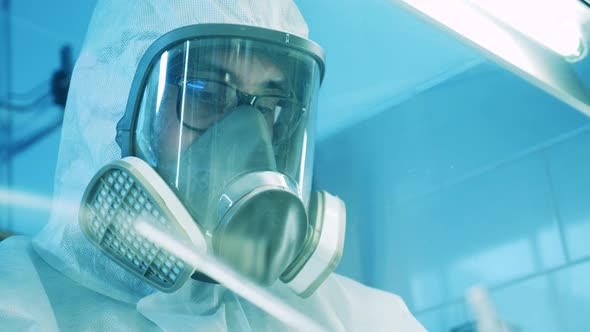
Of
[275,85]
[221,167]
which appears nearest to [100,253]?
[221,167]

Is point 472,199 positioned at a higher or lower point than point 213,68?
lower

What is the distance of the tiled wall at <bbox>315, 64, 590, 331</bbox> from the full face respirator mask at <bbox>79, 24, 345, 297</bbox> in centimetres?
54

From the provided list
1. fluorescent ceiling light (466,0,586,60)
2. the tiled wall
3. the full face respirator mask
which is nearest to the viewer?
the full face respirator mask

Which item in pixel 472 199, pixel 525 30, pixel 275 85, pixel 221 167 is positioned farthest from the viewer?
pixel 472 199

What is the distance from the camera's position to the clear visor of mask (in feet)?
2.98

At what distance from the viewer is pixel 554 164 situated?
1.48 metres

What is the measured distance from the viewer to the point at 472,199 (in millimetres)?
1535

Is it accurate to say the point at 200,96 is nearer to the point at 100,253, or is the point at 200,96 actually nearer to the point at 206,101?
the point at 206,101

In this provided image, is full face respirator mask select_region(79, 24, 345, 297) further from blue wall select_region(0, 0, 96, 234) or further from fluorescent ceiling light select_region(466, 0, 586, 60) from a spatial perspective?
fluorescent ceiling light select_region(466, 0, 586, 60)

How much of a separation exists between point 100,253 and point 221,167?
0.24 metres

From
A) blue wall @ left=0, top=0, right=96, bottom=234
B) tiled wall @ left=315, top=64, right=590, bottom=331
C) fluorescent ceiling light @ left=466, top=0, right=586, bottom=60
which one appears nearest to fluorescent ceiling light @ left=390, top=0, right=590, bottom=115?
fluorescent ceiling light @ left=466, top=0, right=586, bottom=60

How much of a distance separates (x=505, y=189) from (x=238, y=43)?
800 millimetres

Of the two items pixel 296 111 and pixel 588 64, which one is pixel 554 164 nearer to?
pixel 588 64

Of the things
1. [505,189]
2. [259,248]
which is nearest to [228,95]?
[259,248]
